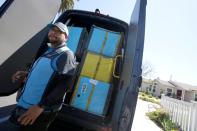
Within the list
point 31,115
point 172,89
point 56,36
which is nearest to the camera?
point 31,115

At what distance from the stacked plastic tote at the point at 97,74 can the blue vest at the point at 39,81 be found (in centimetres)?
124

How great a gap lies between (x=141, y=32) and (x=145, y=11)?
27 centimetres

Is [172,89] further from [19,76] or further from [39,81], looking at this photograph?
[39,81]

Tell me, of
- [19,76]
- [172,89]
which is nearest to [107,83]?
[19,76]

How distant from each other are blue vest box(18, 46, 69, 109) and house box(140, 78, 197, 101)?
5195cm

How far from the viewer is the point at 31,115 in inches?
99.2

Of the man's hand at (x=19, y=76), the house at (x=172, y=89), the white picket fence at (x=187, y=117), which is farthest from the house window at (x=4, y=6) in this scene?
the house at (x=172, y=89)

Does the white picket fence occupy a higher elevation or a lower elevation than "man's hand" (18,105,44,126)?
higher

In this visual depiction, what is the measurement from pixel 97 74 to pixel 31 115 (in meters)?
1.78

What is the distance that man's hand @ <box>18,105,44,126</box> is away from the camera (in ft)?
8.27

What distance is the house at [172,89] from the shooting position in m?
53.1

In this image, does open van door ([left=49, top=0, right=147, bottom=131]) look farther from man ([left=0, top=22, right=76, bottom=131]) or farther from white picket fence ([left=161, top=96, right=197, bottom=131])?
white picket fence ([left=161, top=96, right=197, bottom=131])

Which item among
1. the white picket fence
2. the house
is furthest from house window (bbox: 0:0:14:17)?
the house

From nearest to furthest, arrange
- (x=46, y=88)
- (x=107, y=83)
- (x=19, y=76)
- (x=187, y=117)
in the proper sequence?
(x=46, y=88) → (x=19, y=76) → (x=107, y=83) → (x=187, y=117)
